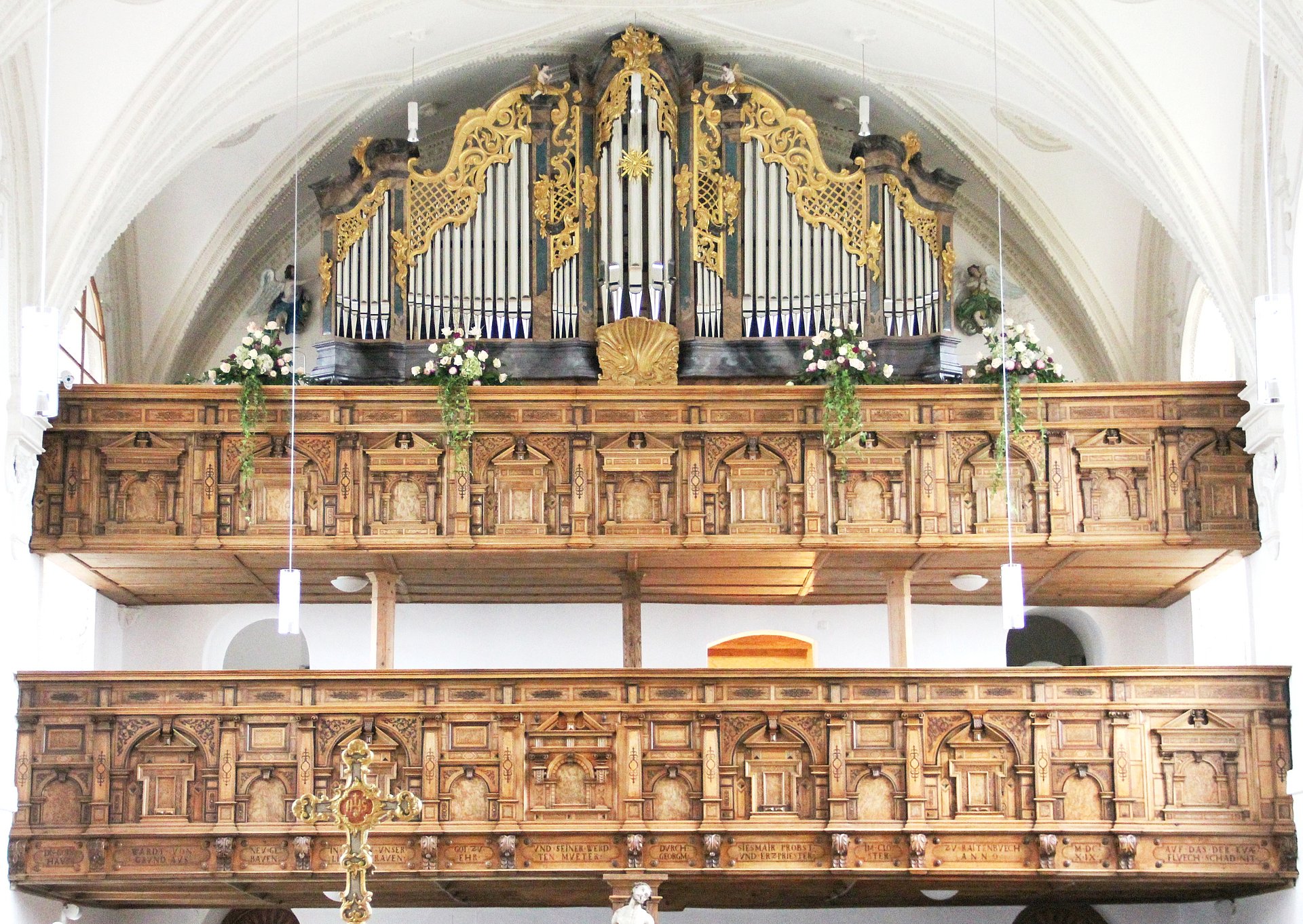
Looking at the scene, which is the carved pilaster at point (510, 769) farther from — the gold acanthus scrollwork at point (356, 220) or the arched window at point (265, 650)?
the arched window at point (265, 650)

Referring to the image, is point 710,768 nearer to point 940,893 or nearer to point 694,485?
point 694,485

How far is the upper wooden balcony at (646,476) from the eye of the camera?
21.2 metres

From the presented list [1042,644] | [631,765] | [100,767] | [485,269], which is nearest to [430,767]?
[631,765]

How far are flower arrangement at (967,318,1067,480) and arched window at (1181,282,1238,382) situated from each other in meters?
2.26

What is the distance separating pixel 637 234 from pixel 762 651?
544cm

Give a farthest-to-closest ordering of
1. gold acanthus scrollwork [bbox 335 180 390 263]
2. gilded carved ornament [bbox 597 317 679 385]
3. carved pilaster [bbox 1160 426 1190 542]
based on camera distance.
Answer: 1. gold acanthus scrollwork [bbox 335 180 390 263]
2. gilded carved ornament [bbox 597 317 679 385]
3. carved pilaster [bbox 1160 426 1190 542]

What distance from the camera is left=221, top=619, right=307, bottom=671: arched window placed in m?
28.7

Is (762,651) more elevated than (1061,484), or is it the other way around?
(1061,484)

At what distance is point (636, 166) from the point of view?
74.6 ft

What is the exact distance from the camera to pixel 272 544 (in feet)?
69.4

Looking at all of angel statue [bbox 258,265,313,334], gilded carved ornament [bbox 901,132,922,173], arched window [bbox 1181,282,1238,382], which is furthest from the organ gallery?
arched window [bbox 1181,282,1238,382]

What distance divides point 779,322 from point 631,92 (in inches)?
117

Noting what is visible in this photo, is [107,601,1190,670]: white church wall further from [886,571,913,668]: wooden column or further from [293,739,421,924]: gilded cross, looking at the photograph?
[293,739,421,924]: gilded cross

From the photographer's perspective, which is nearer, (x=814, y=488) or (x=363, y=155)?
(x=814, y=488)
